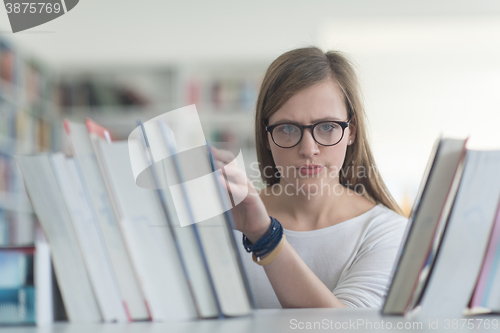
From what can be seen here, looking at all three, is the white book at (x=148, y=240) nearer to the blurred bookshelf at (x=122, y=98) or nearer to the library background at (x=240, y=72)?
the blurred bookshelf at (x=122, y=98)

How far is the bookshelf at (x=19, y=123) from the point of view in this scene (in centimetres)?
317

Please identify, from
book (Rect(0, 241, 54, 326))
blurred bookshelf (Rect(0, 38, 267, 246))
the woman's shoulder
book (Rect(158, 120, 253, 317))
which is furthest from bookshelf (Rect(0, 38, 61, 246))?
book (Rect(158, 120, 253, 317))

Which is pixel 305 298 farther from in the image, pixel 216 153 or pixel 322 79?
pixel 322 79

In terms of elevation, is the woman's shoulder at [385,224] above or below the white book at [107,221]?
below

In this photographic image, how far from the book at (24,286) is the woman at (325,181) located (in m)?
0.48

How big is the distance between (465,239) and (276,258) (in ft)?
1.05

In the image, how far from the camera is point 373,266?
1.06 metres

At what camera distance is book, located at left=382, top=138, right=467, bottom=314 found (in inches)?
18.6

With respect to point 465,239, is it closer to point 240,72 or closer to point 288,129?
point 288,129

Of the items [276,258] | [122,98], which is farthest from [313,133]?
[122,98]

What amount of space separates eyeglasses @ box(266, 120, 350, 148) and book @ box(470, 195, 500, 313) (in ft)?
1.95

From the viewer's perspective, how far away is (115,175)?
1.75 ft

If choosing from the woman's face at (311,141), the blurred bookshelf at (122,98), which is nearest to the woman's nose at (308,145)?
the woman's face at (311,141)

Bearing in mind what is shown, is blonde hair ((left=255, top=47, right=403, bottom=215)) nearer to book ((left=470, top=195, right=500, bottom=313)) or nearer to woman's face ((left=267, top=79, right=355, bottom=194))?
woman's face ((left=267, top=79, right=355, bottom=194))
